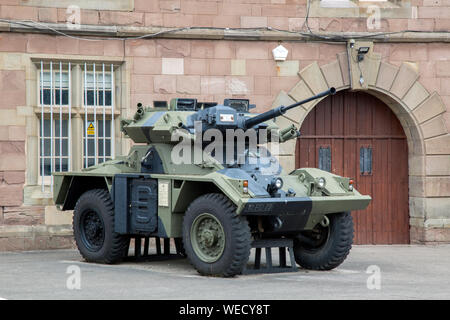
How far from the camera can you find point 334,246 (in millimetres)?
11953

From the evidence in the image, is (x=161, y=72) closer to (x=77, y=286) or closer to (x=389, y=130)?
(x=389, y=130)

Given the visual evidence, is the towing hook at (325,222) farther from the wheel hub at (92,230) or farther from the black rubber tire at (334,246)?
the wheel hub at (92,230)

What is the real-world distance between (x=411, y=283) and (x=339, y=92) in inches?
249

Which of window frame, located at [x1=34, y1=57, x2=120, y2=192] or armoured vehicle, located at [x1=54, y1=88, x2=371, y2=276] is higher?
window frame, located at [x1=34, y1=57, x2=120, y2=192]

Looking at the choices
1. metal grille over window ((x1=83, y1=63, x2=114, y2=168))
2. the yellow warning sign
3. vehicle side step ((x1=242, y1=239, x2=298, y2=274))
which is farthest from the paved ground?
the yellow warning sign

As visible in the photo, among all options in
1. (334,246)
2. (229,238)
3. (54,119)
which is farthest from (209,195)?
(54,119)

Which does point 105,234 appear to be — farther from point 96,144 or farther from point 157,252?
point 96,144

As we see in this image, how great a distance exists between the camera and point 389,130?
1681 cm

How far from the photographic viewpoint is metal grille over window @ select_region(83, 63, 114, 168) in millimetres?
15383

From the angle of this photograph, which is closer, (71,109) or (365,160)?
(71,109)

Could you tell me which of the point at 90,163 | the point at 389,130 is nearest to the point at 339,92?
the point at 389,130

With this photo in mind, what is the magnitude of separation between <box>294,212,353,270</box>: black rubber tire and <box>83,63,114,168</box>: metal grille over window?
4.75 metres

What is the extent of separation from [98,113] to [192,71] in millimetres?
1724

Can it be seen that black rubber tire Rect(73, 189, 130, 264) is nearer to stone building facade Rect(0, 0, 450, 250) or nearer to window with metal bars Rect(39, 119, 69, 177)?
stone building facade Rect(0, 0, 450, 250)
